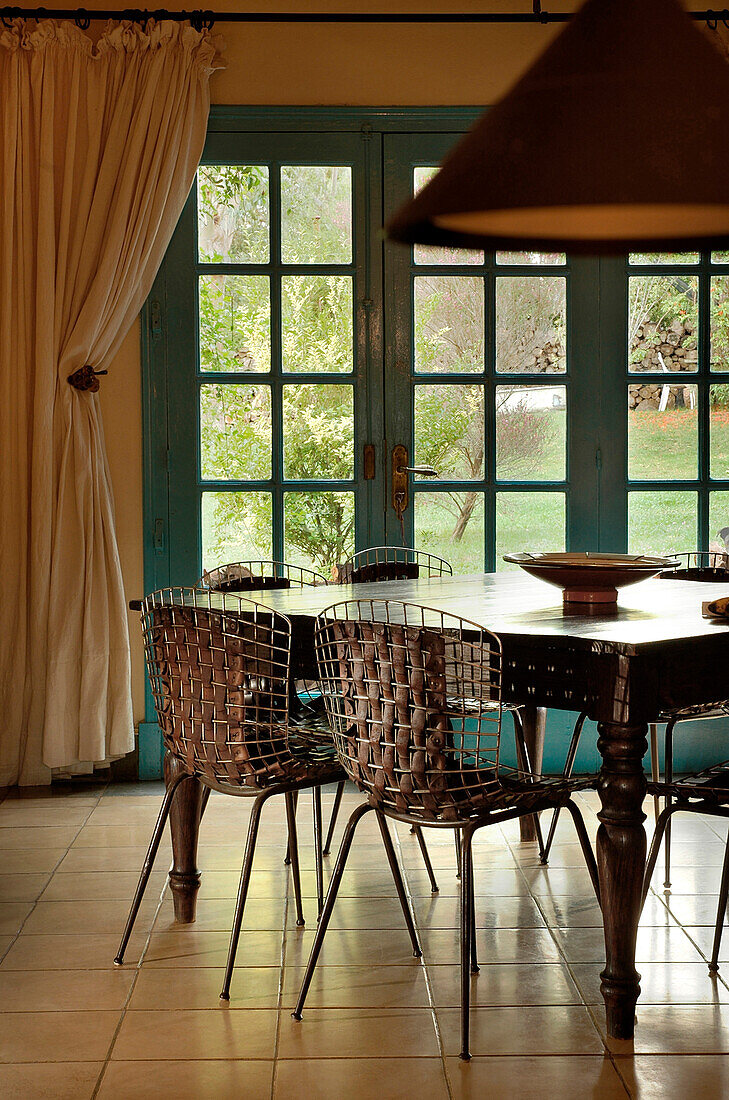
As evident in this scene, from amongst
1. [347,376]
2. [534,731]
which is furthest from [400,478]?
[534,731]

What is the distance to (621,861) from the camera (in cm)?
257

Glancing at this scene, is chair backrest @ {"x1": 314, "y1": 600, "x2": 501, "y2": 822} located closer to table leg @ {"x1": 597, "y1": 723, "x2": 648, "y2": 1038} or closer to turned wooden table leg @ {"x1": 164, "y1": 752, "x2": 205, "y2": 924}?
table leg @ {"x1": 597, "y1": 723, "x2": 648, "y2": 1038}

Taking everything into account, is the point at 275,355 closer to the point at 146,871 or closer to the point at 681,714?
the point at 681,714

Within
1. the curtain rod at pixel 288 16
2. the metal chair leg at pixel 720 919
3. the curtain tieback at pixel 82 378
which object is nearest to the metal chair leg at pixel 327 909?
the metal chair leg at pixel 720 919

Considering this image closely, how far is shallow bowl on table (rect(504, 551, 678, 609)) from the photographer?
124 inches

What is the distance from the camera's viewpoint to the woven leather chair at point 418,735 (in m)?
2.48

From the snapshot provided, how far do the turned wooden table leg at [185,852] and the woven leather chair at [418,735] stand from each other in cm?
65

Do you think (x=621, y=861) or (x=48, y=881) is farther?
(x=48, y=881)

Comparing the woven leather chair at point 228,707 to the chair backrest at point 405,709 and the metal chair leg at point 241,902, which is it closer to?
the metal chair leg at point 241,902

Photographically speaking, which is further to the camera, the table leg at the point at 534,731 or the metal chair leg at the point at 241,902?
the table leg at the point at 534,731

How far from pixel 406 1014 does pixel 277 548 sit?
98.5 inches

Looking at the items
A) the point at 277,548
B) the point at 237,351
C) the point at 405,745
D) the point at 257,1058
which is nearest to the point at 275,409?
the point at 237,351

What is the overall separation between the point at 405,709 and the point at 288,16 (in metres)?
3.34

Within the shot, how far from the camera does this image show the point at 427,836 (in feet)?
13.4
